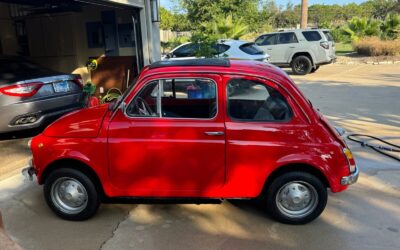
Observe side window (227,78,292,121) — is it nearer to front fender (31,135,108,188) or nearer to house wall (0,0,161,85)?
front fender (31,135,108,188)

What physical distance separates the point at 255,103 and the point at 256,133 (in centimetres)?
38

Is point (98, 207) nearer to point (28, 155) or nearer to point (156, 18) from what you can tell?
point (28, 155)

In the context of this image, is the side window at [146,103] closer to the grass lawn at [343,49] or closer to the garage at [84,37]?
the garage at [84,37]

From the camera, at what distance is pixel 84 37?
37.6 ft

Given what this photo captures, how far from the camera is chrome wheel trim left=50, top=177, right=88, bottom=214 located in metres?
4.29

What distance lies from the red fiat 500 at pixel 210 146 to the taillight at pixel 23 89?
308 centimetres

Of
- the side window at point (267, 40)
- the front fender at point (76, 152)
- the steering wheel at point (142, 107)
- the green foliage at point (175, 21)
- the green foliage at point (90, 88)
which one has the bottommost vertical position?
the green foliage at point (90, 88)

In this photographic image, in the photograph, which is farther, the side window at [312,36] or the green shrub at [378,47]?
the green shrub at [378,47]

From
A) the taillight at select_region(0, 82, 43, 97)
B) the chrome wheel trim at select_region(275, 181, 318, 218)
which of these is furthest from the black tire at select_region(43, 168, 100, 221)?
the taillight at select_region(0, 82, 43, 97)

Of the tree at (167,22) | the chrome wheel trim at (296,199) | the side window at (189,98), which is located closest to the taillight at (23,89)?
the side window at (189,98)

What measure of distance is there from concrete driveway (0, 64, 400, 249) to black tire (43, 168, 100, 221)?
92mm

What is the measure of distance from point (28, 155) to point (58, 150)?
9.18ft

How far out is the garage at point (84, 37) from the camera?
1035cm

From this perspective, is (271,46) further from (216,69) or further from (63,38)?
(216,69)
